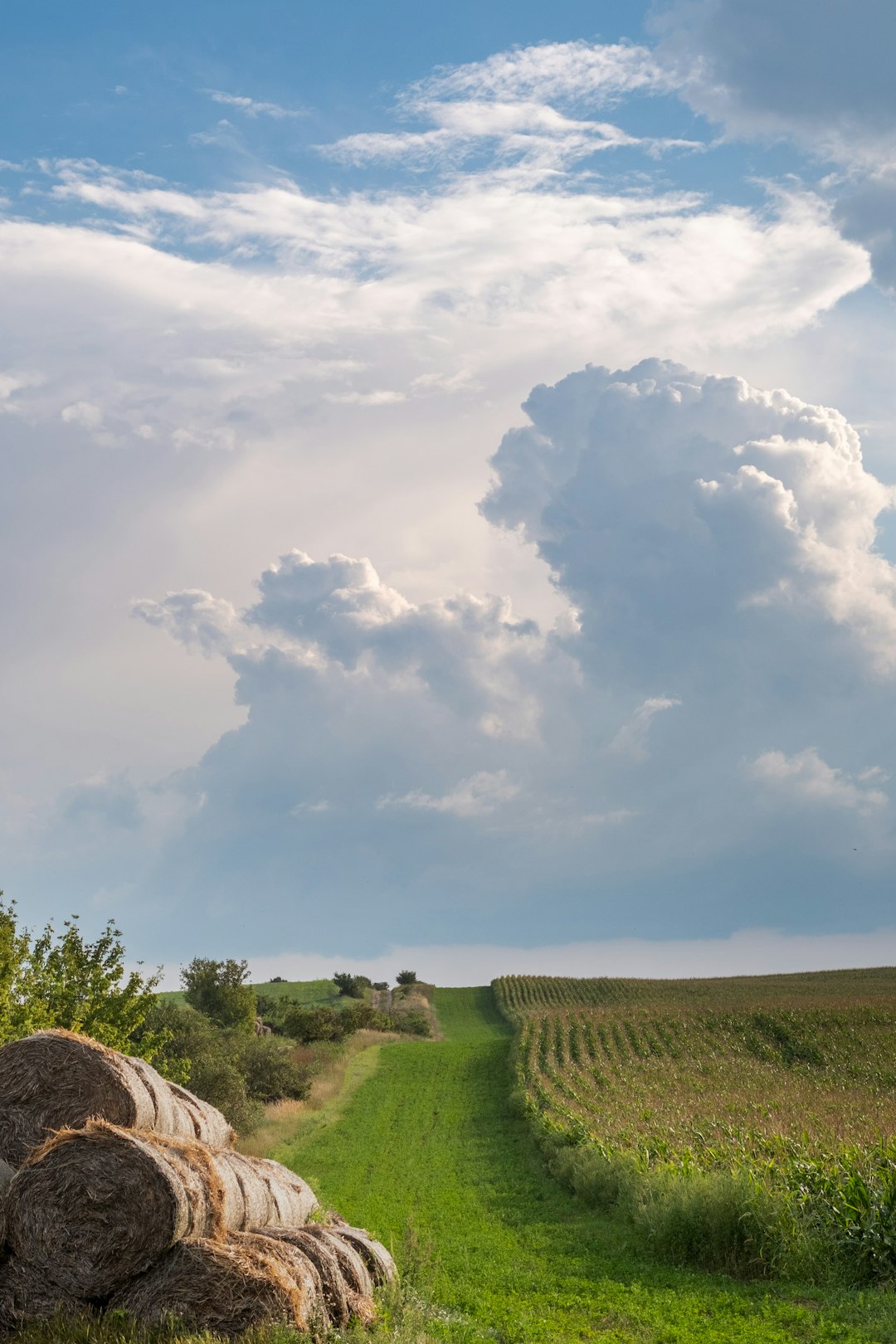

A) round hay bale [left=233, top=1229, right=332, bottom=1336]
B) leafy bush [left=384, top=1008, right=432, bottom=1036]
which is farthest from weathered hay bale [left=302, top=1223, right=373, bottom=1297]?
leafy bush [left=384, top=1008, right=432, bottom=1036]

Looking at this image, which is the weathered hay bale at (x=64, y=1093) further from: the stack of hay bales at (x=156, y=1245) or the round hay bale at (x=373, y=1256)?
the round hay bale at (x=373, y=1256)

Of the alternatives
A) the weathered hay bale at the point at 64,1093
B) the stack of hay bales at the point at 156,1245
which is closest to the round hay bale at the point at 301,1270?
the stack of hay bales at the point at 156,1245

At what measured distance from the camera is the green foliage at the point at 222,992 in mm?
59625

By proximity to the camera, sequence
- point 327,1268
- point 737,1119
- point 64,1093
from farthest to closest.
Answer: point 737,1119 < point 64,1093 < point 327,1268

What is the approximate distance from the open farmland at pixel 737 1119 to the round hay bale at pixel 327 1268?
794 cm

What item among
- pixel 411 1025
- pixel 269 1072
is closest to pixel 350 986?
pixel 411 1025

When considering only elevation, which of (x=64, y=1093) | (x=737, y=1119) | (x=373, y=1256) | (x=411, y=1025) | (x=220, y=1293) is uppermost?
(x=64, y=1093)

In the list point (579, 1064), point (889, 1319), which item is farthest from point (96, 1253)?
point (579, 1064)

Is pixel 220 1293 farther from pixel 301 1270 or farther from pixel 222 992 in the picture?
pixel 222 992

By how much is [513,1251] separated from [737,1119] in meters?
13.4

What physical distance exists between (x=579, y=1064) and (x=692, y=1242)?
32.3m

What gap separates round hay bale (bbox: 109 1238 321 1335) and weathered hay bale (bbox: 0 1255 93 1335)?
1.82ft

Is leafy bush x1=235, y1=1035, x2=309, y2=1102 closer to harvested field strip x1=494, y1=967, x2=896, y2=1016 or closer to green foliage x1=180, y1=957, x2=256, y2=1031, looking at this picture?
green foliage x1=180, y1=957, x2=256, y2=1031

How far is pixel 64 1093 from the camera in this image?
1619cm
